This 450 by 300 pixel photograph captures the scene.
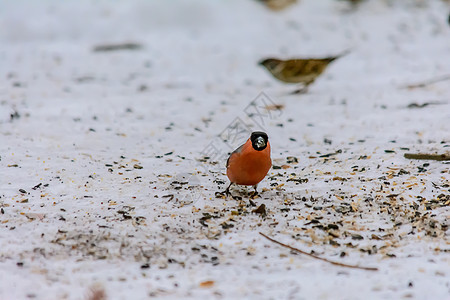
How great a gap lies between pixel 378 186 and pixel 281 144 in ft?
5.43

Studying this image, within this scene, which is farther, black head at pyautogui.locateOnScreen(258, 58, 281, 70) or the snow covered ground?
black head at pyautogui.locateOnScreen(258, 58, 281, 70)

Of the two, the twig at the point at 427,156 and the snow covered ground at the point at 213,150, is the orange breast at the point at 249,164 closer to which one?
the snow covered ground at the point at 213,150

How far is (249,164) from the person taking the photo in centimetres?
393

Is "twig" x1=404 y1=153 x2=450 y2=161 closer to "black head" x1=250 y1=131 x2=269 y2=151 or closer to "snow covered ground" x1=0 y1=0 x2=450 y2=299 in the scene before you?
"snow covered ground" x1=0 y1=0 x2=450 y2=299

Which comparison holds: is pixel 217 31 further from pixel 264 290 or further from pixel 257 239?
pixel 264 290

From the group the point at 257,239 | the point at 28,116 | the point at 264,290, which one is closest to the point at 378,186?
the point at 257,239

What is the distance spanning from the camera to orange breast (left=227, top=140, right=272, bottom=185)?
12.9ft

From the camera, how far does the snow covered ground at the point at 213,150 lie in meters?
3.04

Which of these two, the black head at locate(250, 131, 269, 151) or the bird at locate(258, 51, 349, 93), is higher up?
the black head at locate(250, 131, 269, 151)

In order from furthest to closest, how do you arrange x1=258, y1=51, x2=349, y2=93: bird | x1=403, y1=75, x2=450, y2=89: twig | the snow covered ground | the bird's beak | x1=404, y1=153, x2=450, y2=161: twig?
x1=403, y1=75, x2=450, y2=89: twig
x1=258, y1=51, x2=349, y2=93: bird
x1=404, y1=153, x2=450, y2=161: twig
the bird's beak
the snow covered ground

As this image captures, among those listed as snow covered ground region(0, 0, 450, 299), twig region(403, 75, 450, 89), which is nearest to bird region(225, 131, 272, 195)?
snow covered ground region(0, 0, 450, 299)

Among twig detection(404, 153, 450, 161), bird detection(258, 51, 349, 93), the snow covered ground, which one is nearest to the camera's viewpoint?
the snow covered ground

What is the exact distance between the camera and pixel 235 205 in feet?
13.3

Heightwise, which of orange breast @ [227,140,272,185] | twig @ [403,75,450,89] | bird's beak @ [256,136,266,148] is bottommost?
twig @ [403,75,450,89]
